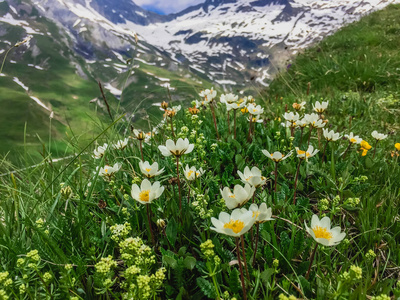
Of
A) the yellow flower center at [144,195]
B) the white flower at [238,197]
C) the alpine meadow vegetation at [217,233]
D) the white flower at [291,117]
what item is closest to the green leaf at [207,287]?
the alpine meadow vegetation at [217,233]

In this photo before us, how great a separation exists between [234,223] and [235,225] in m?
0.03

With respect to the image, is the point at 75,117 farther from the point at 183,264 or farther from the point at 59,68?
the point at 183,264

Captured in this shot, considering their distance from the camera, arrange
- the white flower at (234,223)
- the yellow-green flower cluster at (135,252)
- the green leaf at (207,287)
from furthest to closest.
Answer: the green leaf at (207,287) < the yellow-green flower cluster at (135,252) < the white flower at (234,223)

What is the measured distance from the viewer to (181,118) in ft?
14.4

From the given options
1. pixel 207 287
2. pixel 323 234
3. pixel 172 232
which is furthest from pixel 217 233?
pixel 323 234

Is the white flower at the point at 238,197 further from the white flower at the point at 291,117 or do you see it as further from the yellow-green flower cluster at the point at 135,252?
the white flower at the point at 291,117

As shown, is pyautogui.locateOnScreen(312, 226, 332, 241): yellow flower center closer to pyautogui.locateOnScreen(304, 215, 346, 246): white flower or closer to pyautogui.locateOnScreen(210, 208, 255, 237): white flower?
pyautogui.locateOnScreen(304, 215, 346, 246): white flower

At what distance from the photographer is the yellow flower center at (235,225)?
1285mm

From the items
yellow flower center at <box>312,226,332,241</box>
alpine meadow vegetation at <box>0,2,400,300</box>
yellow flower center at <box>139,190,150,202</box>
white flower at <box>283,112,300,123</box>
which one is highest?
yellow flower center at <box>139,190,150,202</box>

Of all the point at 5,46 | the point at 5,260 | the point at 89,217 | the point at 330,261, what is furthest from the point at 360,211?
the point at 5,46

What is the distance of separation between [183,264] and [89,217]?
828mm

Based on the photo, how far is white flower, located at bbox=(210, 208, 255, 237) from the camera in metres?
1.24

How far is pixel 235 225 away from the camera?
131 cm

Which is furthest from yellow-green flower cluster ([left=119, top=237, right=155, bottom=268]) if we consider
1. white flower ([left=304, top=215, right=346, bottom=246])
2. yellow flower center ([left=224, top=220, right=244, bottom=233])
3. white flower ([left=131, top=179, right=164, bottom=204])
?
white flower ([left=304, top=215, right=346, bottom=246])
